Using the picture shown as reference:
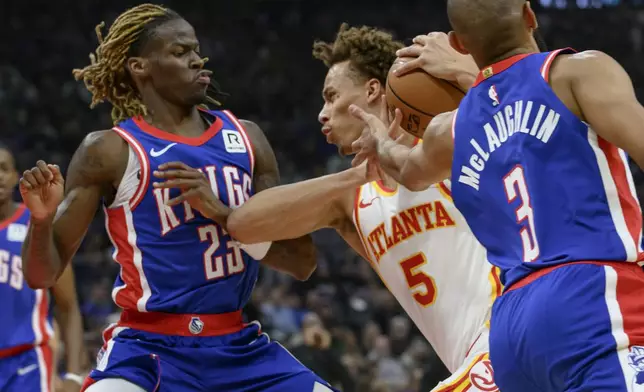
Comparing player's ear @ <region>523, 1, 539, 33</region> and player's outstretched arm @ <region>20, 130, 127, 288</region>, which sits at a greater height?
player's ear @ <region>523, 1, 539, 33</region>

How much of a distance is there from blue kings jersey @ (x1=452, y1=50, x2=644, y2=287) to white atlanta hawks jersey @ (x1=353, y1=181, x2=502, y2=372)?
79cm

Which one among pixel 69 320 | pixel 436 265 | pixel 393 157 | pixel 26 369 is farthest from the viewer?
pixel 69 320

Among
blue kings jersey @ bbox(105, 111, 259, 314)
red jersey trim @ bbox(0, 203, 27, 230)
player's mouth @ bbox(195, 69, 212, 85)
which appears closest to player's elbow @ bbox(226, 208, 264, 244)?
blue kings jersey @ bbox(105, 111, 259, 314)

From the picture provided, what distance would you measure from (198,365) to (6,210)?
271 centimetres

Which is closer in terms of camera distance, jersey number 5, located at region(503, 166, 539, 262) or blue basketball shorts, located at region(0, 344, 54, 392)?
jersey number 5, located at region(503, 166, 539, 262)

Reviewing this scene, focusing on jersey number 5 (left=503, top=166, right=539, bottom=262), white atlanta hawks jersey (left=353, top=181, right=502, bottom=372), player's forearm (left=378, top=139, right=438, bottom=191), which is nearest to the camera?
jersey number 5 (left=503, top=166, right=539, bottom=262)

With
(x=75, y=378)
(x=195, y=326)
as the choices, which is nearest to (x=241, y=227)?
(x=195, y=326)

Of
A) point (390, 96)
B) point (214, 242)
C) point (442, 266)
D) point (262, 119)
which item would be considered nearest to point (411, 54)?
point (390, 96)

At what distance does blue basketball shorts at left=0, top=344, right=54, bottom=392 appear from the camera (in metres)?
6.11

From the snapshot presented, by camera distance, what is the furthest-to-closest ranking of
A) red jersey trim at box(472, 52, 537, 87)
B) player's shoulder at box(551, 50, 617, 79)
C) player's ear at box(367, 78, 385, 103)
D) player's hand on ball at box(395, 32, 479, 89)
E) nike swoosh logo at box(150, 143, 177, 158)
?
player's ear at box(367, 78, 385, 103) < nike swoosh logo at box(150, 143, 177, 158) < player's hand on ball at box(395, 32, 479, 89) < red jersey trim at box(472, 52, 537, 87) < player's shoulder at box(551, 50, 617, 79)

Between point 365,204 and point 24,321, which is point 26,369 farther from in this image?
point 365,204

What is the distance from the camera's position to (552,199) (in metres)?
2.98

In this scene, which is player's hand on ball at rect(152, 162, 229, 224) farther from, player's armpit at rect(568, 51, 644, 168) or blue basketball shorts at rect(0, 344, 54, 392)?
blue basketball shorts at rect(0, 344, 54, 392)

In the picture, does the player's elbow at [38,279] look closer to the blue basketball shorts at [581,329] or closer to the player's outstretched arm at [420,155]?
the player's outstretched arm at [420,155]
